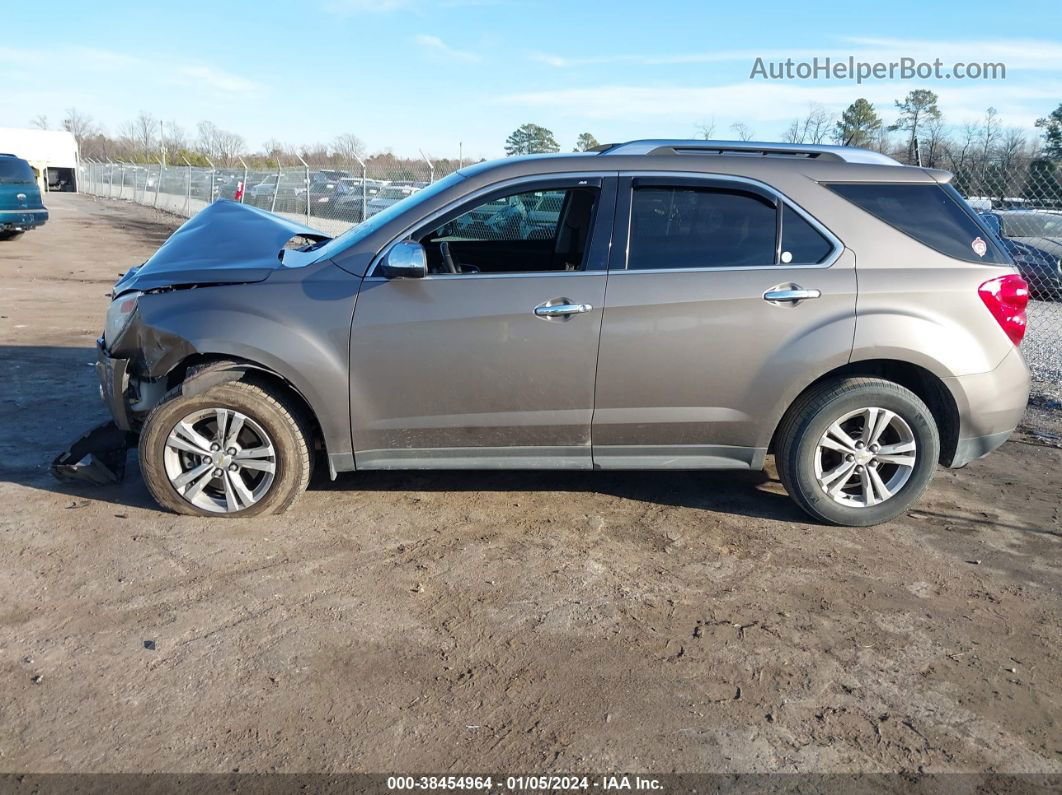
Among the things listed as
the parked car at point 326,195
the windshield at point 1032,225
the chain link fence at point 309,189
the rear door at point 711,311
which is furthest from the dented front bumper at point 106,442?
the parked car at point 326,195

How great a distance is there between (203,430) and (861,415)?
348 centimetres

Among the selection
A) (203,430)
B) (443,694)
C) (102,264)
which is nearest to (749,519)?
(443,694)

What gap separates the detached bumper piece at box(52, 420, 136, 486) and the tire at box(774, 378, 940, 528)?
3.77 m

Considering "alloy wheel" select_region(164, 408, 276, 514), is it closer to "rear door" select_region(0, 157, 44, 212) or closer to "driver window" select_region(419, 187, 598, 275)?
"driver window" select_region(419, 187, 598, 275)

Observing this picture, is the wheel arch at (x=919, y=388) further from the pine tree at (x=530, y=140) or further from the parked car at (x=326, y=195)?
the parked car at (x=326, y=195)

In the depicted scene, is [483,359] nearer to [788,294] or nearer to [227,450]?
[227,450]

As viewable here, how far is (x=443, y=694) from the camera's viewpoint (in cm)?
318

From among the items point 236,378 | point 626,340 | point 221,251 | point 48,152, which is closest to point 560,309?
point 626,340

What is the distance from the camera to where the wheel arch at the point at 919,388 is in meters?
4.64

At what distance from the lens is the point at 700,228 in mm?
4551

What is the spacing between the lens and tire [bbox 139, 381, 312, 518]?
178 inches

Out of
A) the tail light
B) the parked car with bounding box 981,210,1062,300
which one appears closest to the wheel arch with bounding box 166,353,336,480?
the tail light

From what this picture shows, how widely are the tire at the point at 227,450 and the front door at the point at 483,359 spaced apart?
0.37 metres

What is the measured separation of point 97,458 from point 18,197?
16.4m
